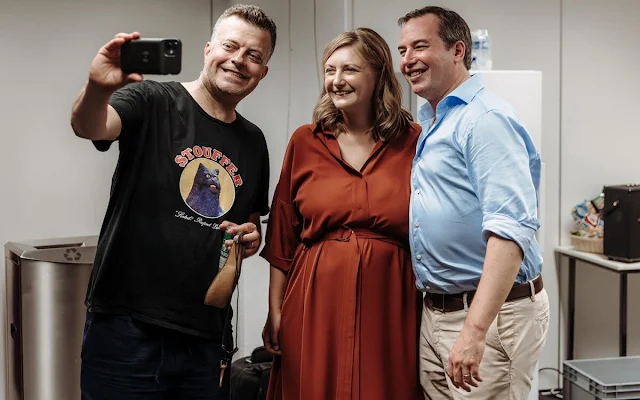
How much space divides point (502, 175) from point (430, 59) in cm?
43

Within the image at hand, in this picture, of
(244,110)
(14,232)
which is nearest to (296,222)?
(244,110)

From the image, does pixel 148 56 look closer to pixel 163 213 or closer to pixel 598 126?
pixel 163 213

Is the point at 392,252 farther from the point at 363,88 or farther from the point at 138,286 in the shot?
the point at 138,286

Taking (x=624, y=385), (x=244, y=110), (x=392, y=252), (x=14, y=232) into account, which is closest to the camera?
(x=392, y=252)

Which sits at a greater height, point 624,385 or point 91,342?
point 91,342

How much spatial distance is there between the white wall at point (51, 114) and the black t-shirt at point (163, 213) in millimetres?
1723

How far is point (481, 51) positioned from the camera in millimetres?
3512

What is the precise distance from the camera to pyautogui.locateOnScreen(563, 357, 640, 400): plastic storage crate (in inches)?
122

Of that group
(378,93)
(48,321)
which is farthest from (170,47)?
(48,321)

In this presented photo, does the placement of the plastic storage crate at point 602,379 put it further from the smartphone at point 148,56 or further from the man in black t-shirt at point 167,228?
the smartphone at point 148,56

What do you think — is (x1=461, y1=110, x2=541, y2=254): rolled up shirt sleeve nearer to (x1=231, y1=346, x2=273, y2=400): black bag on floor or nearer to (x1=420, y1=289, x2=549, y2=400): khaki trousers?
(x1=420, y1=289, x2=549, y2=400): khaki trousers

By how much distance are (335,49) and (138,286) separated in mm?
884

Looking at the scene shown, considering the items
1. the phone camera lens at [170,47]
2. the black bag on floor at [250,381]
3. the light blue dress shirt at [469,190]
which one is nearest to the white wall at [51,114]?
the black bag on floor at [250,381]

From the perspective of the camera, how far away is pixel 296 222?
7.37 feet
